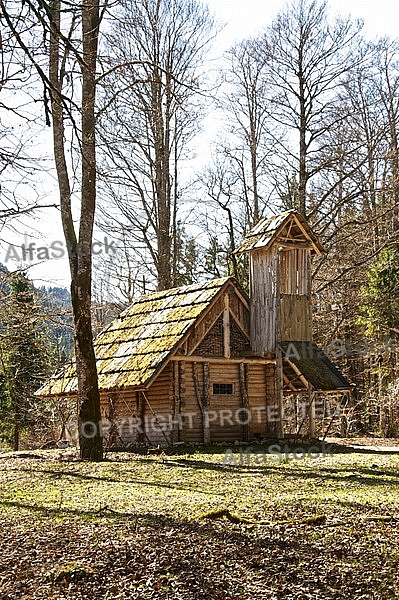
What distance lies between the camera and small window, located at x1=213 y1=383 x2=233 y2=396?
22500mm

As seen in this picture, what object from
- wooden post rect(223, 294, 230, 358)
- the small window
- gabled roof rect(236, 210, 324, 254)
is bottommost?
the small window

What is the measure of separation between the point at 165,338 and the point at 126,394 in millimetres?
2334

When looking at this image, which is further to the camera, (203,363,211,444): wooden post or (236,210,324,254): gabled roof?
(236,210,324,254): gabled roof

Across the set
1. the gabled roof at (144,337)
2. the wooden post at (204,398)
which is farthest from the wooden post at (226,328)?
the wooden post at (204,398)

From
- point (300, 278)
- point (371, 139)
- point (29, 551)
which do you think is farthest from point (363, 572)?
point (371, 139)

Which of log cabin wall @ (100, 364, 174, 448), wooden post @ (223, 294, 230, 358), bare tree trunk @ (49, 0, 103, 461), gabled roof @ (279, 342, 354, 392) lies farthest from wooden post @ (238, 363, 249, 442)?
bare tree trunk @ (49, 0, 103, 461)

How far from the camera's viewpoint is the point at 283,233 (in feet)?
76.2

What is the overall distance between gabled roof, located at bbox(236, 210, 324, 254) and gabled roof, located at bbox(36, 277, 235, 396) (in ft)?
4.99

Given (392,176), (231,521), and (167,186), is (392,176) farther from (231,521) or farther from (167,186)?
(231,521)

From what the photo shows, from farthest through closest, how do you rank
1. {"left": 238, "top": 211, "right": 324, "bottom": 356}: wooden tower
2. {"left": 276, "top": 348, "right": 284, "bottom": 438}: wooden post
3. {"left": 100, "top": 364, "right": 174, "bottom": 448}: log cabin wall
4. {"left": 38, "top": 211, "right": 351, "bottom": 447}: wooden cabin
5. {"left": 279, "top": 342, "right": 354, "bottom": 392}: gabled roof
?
{"left": 238, "top": 211, "right": 324, "bottom": 356}: wooden tower
{"left": 276, "top": 348, "right": 284, "bottom": 438}: wooden post
{"left": 279, "top": 342, "right": 354, "bottom": 392}: gabled roof
{"left": 38, "top": 211, "right": 351, "bottom": 447}: wooden cabin
{"left": 100, "top": 364, "right": 174, "bottom": 448}: log cabin wall

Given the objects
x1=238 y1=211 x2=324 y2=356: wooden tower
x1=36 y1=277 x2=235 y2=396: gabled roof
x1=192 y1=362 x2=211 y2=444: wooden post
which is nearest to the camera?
x1=36 y1=277 x2=235 y2=396: gabled roof

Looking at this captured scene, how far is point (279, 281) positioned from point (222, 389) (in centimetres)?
371

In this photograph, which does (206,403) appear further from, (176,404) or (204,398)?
(176,404)

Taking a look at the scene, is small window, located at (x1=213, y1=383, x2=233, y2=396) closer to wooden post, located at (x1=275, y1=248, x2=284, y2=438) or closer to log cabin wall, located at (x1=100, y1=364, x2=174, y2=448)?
wooden post, located at (x1=275, y1=248, x2=284, y2=438)
